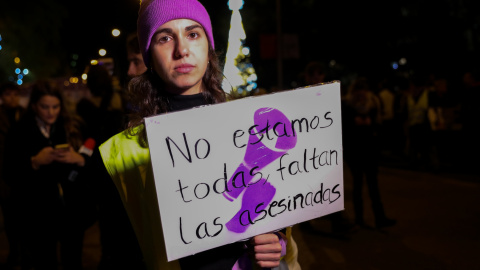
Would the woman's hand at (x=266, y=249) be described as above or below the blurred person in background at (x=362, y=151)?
above

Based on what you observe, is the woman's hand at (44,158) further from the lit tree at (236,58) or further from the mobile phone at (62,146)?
the lit tree at (236,58)

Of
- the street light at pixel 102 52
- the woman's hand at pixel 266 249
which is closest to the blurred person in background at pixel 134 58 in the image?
the woman's hand at pixel 266 249

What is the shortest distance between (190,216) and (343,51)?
25.0m

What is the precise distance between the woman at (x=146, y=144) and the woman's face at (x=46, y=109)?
2.78m

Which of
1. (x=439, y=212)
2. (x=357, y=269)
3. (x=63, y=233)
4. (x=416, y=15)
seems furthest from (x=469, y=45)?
(x=63, y=233)

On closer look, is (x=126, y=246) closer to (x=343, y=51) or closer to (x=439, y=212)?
(x=439, y=212)

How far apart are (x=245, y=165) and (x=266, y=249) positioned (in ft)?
1.10

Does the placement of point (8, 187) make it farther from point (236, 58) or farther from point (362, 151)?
point (236, 58)

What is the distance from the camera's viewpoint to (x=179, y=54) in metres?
1.96

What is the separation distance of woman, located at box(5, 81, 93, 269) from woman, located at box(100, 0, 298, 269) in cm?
251

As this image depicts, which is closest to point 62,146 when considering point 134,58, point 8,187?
point 134,58

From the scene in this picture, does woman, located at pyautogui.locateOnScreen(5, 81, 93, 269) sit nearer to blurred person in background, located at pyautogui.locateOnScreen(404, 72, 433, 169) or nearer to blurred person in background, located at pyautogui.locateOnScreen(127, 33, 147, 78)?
blurred person in background, located at pyautogui.locateOnScreen(127, 33, 147, 78)

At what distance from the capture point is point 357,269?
211 inches

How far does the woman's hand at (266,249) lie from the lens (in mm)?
1953
